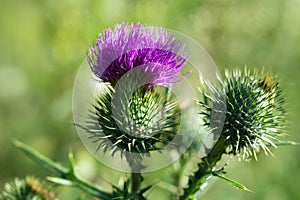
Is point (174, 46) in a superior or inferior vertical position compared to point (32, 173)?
superior

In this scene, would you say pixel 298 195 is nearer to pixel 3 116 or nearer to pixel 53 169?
pixel 53 169

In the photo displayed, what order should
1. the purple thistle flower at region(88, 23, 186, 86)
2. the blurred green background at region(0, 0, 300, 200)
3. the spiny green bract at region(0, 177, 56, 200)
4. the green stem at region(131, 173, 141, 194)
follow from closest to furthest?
the purple thistle flower at region(88, 23, 186, 86)
the green stem at region(131, 173, 141, 194)
the spiny green bract at region(0, 177, 56, 200)
the blurred green background at region(0, 0, 300, 200)

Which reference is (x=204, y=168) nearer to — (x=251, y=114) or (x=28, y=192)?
(x=251, y=114)

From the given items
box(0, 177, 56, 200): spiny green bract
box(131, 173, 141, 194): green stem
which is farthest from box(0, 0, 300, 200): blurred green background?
box(131, 173, 141, 194): green stem

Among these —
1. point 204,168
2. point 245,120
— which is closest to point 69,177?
point 204,168

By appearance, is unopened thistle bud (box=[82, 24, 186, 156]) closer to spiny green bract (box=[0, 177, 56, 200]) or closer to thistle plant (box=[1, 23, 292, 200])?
thistle plant (box=[1, 23, 292, 200])

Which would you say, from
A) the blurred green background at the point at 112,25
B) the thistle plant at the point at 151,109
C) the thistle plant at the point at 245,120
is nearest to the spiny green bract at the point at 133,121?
the thistle plant at the point at 151,109

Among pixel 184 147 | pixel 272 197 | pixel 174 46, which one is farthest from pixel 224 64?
pixel 174 46
